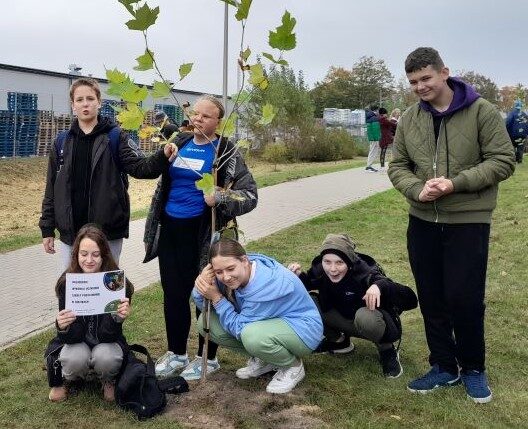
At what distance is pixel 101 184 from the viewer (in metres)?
3.64

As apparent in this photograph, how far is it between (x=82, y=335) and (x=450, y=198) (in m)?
2.22

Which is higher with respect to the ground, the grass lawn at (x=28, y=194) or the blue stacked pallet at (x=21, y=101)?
the blue stacked pallet at (x=21, y=101)

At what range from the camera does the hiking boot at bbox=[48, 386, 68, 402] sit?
3508 mm

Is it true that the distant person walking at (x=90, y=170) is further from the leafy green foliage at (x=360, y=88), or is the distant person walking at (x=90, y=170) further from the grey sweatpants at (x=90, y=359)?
the leafy green foliage at (x=360, y=88)

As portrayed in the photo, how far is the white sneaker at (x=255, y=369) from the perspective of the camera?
3836 millimetres

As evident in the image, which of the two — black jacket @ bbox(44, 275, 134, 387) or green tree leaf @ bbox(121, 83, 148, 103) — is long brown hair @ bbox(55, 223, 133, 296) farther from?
green tree leaf @ bbox(121, 83, 148, 103)

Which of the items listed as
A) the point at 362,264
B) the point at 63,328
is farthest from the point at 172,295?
the point at 362,264

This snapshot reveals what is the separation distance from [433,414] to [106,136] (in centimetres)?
250

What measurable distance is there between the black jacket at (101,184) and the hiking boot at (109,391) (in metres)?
0.87

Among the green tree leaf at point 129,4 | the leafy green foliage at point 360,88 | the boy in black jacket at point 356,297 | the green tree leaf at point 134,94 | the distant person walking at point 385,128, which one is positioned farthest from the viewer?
the leafy green foliage at point 360,88

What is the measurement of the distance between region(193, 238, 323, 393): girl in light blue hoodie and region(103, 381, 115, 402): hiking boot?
614 millimetres

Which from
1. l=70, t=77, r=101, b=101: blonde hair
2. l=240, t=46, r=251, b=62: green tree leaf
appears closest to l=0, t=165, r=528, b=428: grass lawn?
l=70, t=77, r=101, b=101: blonde hair

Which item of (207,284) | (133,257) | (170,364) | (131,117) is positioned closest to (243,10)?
(131,117)

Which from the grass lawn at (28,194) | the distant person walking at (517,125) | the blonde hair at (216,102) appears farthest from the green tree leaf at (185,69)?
the distant person walking at (517,125)
